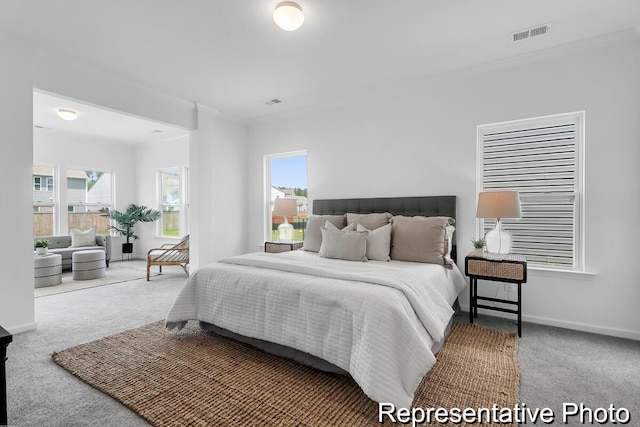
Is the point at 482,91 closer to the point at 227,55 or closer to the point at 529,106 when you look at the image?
the point at 529,106

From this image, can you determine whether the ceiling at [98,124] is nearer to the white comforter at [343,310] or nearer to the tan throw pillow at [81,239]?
the tan throw pillow at [81,239]

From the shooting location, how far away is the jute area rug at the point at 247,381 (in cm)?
179

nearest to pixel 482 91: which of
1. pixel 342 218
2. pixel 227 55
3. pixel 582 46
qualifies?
pixel 582 46

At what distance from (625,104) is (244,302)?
3701 millimetres

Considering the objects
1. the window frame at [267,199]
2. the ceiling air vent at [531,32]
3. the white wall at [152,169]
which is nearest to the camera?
the ceiling air vent at [531,32]

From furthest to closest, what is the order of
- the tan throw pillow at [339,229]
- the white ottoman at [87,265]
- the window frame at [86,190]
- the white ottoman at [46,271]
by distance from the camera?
the window frame at [86,190], the white ottoman at [87,265], the white ottoman at [46,271], the tan throw pillow at [339,229]

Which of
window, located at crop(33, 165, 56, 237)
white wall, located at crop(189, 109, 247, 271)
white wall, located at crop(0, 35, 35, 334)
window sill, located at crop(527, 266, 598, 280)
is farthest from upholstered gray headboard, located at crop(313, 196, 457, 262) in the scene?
window, located at crop(33, 165, 56, 237)

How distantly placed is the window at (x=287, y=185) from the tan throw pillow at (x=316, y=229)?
3.20ft

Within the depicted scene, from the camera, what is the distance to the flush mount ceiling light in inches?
94.1

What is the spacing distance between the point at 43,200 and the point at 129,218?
1514mm

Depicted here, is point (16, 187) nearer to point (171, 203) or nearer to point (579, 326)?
point (171, 203)

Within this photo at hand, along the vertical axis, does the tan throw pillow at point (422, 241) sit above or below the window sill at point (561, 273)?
above

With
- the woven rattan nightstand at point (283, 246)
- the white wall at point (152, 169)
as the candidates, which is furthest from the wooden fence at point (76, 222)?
the woven rattan nightstand at point (283, 246)

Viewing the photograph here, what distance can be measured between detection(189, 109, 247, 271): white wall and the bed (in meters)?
2.20
